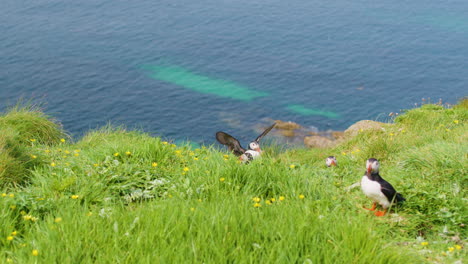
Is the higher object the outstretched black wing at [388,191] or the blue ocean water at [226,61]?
the outstretched black wing at [388,191]

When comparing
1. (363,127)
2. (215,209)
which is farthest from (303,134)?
(215,209)

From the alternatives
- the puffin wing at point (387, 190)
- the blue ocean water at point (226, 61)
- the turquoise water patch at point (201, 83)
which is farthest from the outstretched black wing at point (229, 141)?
the turquoise water patch at point (201, 83)

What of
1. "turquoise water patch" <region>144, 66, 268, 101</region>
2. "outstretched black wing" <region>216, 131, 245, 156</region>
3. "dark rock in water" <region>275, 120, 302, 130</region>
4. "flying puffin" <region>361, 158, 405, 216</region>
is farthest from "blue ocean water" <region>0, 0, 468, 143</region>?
"flying puffin" <region>361, 158, 405, 216</region>

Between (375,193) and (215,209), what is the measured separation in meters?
2.31

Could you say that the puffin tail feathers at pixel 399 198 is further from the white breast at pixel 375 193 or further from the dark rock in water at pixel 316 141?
the dark rock in water at pixel 316 141

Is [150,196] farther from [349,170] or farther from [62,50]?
[62,50]

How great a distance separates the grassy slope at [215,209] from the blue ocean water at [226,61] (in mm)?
24112

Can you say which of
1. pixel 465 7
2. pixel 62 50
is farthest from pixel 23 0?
pixel 465 7

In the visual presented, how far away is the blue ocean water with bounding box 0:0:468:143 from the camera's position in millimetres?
36125

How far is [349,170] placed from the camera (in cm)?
984

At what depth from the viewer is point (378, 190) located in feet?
22.0

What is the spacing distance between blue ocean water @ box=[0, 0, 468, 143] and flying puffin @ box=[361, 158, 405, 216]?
84.7 feet

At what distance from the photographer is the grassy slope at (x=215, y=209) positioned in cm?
509

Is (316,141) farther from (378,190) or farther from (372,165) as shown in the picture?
(378,190)
